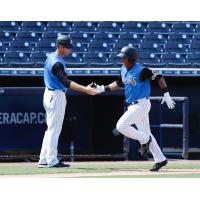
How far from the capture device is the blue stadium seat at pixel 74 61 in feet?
49.5

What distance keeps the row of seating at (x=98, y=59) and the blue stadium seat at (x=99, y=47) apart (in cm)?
15

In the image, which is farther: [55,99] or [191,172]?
[55,99]

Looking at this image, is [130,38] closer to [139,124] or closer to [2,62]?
[2,62]

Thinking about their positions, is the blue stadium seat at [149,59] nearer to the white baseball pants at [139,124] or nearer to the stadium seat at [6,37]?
the stadium seat at [6,37]

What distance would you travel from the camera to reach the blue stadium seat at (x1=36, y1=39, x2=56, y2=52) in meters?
15.9

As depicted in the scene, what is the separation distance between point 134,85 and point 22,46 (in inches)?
245

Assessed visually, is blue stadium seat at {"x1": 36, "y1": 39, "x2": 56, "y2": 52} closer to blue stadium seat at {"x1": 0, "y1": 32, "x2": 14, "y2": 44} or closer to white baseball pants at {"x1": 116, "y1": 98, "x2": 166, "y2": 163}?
blue stadium seat at {"x1": 0, "y1": 32, "x2": 14, "y2": 44}

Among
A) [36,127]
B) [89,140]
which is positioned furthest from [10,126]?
[89,140]

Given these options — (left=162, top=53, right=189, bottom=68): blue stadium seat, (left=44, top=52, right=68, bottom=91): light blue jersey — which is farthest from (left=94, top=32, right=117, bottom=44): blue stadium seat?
(left=44, top=52, right=68, bottom=91): light blue jersey

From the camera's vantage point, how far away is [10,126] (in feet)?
43.0

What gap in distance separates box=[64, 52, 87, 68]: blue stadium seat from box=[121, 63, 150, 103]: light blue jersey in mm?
4862
